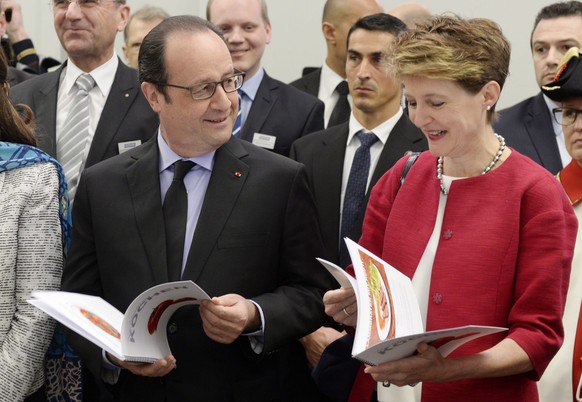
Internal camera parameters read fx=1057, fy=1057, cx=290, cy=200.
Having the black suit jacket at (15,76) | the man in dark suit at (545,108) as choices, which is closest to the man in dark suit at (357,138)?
the man in dark suit at (545,108)

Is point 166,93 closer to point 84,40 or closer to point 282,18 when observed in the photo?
point 84,40

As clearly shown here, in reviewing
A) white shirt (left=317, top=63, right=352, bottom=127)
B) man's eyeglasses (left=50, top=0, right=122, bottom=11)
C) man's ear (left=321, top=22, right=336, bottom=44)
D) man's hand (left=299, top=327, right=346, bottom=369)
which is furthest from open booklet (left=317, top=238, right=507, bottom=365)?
man's ear (left=321, top=22, right=336, bottom=44)

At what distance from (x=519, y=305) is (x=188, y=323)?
1.08 meters

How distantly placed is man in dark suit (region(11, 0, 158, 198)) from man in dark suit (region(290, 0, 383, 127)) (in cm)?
138

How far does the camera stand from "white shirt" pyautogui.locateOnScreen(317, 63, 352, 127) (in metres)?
6.15

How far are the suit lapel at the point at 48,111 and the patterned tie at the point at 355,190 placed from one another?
133cm

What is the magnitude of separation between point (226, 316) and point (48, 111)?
2.08 metres

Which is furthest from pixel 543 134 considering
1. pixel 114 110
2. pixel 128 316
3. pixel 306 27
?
pixel 306 27

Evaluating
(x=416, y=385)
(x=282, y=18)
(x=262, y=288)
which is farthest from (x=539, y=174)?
(x=282, y=18)

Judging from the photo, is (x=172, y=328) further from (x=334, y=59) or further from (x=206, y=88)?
(x=334, y=59)

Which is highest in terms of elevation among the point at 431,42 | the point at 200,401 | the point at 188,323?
the point at 431,42

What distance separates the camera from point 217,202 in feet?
11.3

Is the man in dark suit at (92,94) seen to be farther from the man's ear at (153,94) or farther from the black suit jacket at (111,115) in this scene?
the man's ear at (153,94)

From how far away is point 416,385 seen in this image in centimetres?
319
